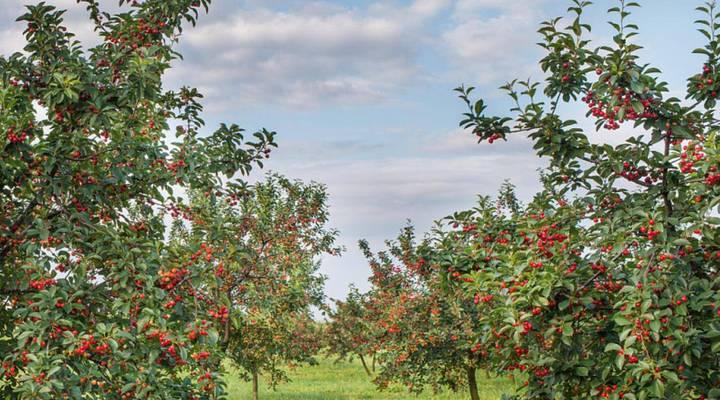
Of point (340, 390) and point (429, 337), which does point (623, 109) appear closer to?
point (429, 337)

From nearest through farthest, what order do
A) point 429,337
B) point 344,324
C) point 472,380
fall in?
point 429,337
point 472,380
point 344,324

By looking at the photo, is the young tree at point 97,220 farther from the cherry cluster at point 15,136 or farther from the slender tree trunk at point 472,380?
the slender tree trunk at point 472,380

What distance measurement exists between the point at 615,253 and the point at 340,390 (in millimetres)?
20705

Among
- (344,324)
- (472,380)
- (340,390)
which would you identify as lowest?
(340,390)

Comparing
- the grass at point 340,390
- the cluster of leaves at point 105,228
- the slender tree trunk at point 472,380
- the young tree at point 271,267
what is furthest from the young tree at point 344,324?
the cluster of leaves at point 105,228

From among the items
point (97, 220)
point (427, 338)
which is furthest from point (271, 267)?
point (97, 220)

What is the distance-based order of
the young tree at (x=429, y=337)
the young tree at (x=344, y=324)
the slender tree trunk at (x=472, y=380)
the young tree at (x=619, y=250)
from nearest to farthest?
1. the young tree at (x=619, y=250)
2. the young tree at (x=429, y=337)
3. the slender tree trunk at (x=472, y=380)
4. the young tree at (x=344, y=324)

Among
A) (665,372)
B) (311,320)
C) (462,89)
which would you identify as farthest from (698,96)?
(311,320)

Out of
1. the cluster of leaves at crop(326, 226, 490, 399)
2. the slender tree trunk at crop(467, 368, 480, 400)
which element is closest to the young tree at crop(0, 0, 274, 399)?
the cluster of leaves at crop(326, 226, 490, 399)

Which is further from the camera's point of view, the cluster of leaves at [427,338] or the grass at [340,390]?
the grass at [340,390]

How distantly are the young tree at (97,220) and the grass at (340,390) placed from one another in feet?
46.6

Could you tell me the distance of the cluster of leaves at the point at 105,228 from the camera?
20.3ft

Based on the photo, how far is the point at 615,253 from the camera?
649 centimetres

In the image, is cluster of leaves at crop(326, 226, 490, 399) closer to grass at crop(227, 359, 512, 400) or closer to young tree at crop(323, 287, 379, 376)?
grass at crop(227, 359, 512, 400)
